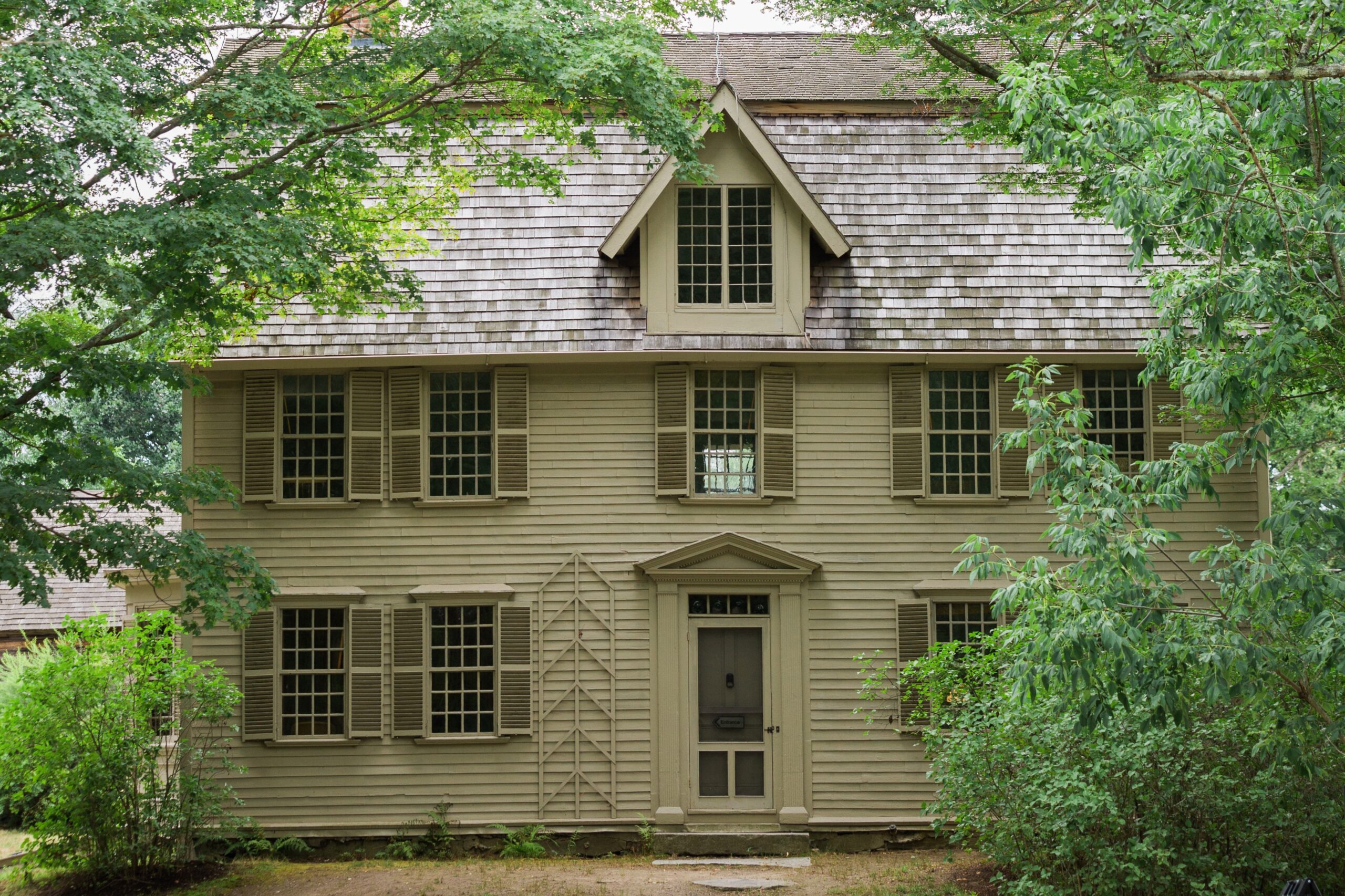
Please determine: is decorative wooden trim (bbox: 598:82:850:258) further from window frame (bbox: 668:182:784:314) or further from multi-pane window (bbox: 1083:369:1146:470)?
multi-pane window (bbox: 1083:369:1146:470)

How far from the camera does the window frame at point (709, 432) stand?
14.0 meters

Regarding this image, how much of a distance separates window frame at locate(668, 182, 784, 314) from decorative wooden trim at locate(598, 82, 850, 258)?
0.22 metres

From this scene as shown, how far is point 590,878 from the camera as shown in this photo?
39.8 feet

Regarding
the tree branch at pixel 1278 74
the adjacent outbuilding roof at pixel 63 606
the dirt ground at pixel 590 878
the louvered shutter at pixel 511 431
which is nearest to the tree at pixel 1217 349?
the tree branch at pixel 1278 74

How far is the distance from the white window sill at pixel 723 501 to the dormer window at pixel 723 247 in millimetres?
2305

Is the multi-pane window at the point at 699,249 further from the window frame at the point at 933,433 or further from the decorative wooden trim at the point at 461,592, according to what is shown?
the decorative wooden trim at the point at 461,592

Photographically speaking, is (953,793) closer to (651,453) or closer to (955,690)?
(955,690)

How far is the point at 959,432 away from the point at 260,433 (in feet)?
27.1

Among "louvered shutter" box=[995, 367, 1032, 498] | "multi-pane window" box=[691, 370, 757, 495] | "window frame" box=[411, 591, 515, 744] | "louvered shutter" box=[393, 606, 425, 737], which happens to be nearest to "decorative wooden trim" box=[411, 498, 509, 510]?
"window frame" box=[411, 591, 515, 744]

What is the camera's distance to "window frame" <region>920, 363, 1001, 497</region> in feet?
46.1

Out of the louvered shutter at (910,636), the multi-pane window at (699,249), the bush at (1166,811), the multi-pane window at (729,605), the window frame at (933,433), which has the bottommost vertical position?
the bush at (1166,811)

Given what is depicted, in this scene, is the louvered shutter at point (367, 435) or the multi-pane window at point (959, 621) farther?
the louvered shutter at point (367, 435)

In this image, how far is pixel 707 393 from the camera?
14.2 metres

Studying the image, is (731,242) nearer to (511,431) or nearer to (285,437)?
(511,431)
